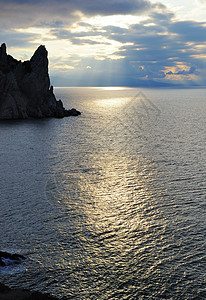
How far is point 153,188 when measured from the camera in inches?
1825

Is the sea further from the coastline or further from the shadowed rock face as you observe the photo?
the shadowed rock face

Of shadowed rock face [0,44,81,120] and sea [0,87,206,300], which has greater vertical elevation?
shadowed rock face [0,44,81,120]

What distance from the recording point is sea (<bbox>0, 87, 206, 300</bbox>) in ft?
81.5

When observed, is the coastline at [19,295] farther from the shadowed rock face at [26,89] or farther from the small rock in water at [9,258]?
the shadowed rock face at [26,89]

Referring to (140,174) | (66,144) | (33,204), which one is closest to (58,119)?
(66,144)

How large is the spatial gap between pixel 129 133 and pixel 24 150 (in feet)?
138

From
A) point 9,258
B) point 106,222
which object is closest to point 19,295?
point 9,258

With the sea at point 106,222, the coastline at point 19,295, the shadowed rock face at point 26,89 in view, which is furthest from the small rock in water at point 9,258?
the shadowed rock face at point 26,89

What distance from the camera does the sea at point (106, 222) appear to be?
24828mm

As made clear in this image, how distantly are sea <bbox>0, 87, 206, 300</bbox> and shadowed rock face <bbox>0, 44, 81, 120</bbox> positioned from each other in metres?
61.7

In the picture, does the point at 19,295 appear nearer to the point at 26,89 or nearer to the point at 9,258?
the point at 9,258

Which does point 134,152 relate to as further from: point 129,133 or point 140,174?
point 129,133

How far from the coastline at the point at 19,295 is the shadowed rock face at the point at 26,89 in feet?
370

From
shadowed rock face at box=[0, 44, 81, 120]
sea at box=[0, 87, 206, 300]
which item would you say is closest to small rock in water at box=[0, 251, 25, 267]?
sea at box=[0, 87, 206, 300]
